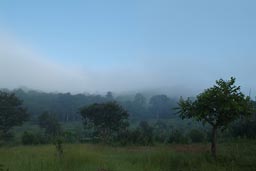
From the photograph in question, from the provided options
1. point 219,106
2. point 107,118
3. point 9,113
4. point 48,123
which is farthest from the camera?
point 48,123

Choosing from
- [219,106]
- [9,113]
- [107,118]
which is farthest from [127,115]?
[219,106]

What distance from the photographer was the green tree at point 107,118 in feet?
170

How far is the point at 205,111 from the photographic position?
646 inches

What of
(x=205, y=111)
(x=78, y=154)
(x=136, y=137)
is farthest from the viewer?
(x=136, y=137)

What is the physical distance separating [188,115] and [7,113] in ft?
142

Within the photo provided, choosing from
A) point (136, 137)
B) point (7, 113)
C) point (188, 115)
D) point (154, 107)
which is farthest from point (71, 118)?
point (188, 115)

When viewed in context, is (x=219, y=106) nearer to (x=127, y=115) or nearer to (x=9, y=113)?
(x=127, y=115)

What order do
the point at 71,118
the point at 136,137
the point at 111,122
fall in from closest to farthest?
the point at 136,137 < the point at 111,122 < the point at 71,118

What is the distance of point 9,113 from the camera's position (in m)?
→ 54.7

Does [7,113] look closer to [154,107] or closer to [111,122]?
[111,122]

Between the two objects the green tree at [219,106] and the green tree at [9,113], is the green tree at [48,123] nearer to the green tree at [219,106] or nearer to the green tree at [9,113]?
the green tree at [9,113]

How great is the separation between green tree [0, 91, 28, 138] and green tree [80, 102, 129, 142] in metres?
11.3

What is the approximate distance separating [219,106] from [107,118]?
36627 mm

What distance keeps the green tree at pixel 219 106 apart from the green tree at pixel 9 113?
4279cm
